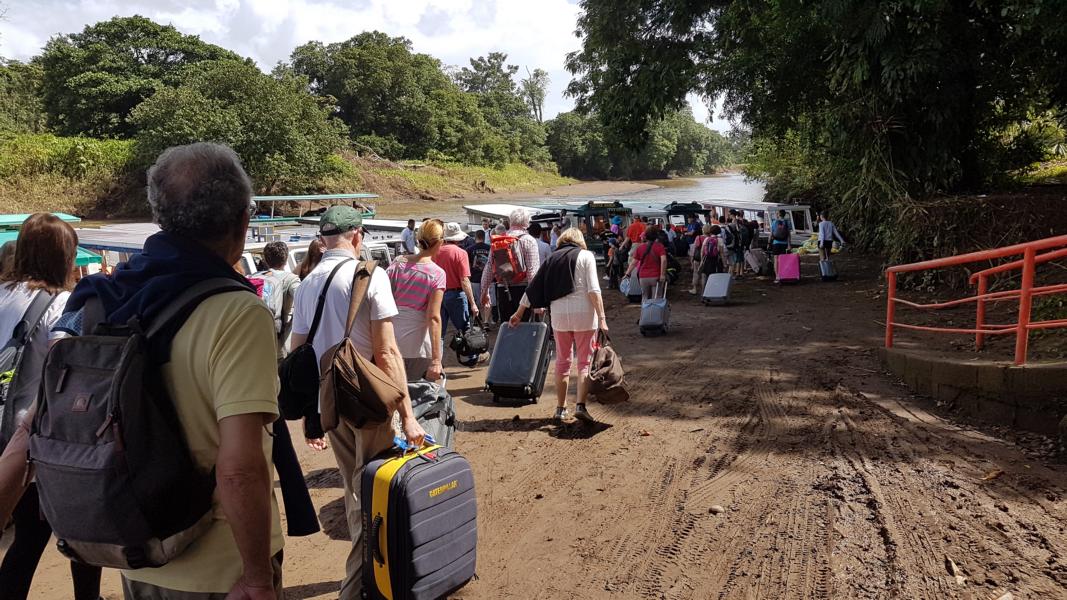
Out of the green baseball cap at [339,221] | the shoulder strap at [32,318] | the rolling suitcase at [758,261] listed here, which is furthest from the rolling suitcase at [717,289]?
the shoulder strap at [32,318]

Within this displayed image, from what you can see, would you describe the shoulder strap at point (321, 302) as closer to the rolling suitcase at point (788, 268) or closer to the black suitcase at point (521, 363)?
the black suitcase at point (521, 363)

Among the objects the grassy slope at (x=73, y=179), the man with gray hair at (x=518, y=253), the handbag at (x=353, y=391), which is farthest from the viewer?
the grassy slope at (x=73, y=179)

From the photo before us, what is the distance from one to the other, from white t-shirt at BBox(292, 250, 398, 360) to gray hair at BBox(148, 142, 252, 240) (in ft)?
5.16

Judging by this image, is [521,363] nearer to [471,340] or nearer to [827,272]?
[471,340]

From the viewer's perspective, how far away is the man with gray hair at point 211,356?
5.42 feet

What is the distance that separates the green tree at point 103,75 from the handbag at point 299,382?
4637cm

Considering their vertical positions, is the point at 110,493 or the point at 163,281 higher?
the point at 163,281

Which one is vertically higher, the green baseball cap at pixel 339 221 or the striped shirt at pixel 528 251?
the green baseball cap at pixel 339 221

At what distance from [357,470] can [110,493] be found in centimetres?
191

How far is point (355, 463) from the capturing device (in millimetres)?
3496

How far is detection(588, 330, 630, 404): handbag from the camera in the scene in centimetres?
566

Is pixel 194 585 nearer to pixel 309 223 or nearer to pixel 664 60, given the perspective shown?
pixel 664 60

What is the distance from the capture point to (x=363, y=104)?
64562 mm

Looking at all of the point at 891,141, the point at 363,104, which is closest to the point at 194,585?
the point at 891,141
